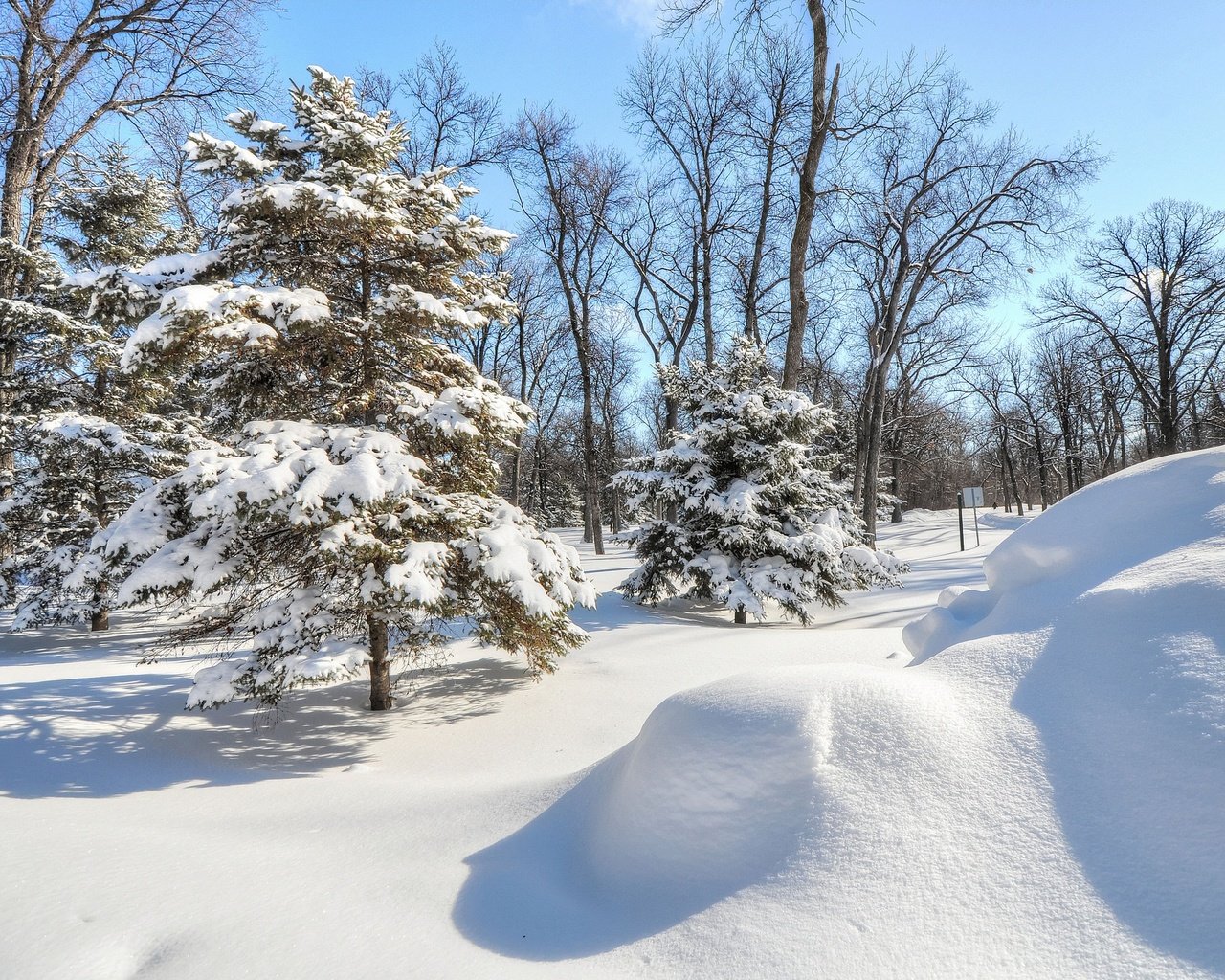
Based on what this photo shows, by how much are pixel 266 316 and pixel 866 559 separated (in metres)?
8.64

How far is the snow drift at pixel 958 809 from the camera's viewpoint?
1966 mm

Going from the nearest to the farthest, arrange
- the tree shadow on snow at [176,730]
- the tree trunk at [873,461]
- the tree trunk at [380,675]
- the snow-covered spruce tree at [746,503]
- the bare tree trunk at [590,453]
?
the tree shadow on snow at [176,730]
the tree trunk at [380,675]
the snow-covered spruce tree at [746,503]
the tree trunk at [873,461]
the bare tree trunk at [590,453]

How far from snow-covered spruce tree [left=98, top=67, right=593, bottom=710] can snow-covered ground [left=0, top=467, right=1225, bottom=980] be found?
59.0 inches

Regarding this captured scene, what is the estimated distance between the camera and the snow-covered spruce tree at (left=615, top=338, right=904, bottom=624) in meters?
9.55

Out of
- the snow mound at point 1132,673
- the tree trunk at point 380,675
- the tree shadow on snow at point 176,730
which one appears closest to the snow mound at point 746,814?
the snow mound at point 1132,673

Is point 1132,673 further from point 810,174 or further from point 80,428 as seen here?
point 80,428

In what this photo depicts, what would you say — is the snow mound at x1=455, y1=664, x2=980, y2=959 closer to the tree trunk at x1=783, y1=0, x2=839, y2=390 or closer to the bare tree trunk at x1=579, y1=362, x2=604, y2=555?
the tree trunk at x1=783, y1=0, x2=839, y2=390

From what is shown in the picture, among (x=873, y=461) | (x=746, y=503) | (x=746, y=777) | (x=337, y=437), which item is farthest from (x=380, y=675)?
(x=873, y=461)

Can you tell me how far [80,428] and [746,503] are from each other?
1012 centimetres

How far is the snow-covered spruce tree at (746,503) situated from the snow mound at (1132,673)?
19.0 feet

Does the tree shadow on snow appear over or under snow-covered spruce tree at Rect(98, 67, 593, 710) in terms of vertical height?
under

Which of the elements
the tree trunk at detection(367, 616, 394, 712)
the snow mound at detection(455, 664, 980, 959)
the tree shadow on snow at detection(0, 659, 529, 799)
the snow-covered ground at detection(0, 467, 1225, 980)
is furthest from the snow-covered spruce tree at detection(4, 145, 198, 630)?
the snow mound at detection(455, 664, 980, 959)

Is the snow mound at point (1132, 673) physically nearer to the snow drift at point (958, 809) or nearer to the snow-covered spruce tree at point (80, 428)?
the snow drift at point (958, 809)

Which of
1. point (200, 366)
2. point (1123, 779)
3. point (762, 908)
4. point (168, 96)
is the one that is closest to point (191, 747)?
point (200, 366)
